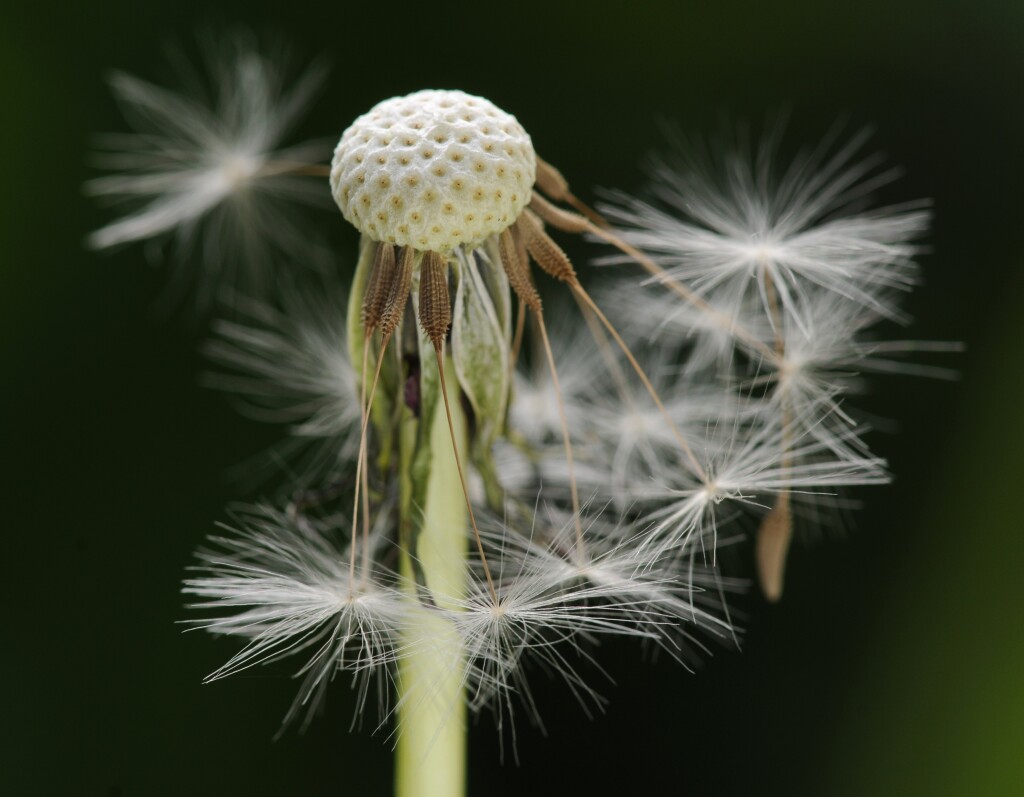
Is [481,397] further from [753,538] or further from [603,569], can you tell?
[753,538]

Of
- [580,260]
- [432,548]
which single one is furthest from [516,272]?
[580,260]

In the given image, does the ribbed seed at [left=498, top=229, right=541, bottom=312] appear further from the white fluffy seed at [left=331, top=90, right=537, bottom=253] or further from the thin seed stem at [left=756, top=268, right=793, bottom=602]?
the thin seed stem at [left=756, top=268, right=793, bottom=602]

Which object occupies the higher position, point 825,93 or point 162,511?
point 825,93

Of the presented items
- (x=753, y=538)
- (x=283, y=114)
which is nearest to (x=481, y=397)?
(x=283, y=114)

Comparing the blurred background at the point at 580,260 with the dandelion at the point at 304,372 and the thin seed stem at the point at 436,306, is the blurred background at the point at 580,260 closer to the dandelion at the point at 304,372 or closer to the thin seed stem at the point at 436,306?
the dandelion at the point at 304,372

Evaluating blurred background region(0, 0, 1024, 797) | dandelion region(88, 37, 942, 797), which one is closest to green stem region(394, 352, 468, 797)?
dandelion region(88, 37, 942, 797)

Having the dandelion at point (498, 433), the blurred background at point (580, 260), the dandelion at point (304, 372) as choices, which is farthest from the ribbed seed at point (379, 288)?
the blurred background at point (580, 260)
